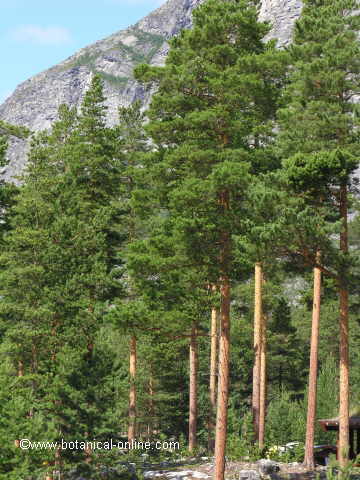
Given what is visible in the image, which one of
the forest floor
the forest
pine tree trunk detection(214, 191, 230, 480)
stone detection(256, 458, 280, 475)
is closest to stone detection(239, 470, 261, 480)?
the forest floor

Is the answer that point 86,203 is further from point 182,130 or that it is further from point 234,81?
point 234,81

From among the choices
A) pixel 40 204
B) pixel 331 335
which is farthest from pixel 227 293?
pixel 331 335

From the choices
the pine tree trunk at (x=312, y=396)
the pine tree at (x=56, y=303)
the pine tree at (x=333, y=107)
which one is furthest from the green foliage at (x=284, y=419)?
the pine tree at (x=56, y=303)

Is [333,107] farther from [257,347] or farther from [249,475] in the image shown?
[249,475]

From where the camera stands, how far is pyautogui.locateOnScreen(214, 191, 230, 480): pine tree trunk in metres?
13.9

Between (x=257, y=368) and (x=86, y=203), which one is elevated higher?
(x=86, y=203)

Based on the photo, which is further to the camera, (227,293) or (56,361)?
(56,361)

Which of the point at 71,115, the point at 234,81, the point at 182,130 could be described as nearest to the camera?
the point at 234,81

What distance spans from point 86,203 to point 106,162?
2.48 m

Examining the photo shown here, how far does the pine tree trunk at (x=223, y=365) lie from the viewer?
13.9m

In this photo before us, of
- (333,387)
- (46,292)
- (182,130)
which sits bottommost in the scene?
(333,387)

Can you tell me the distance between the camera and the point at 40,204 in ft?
62.2

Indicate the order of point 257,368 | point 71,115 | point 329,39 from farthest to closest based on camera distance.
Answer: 1. point 71,115
2. point 257,368
3. point 329,39

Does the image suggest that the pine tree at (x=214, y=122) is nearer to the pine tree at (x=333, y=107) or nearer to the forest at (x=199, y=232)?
the forest at (x=199, y=232)
